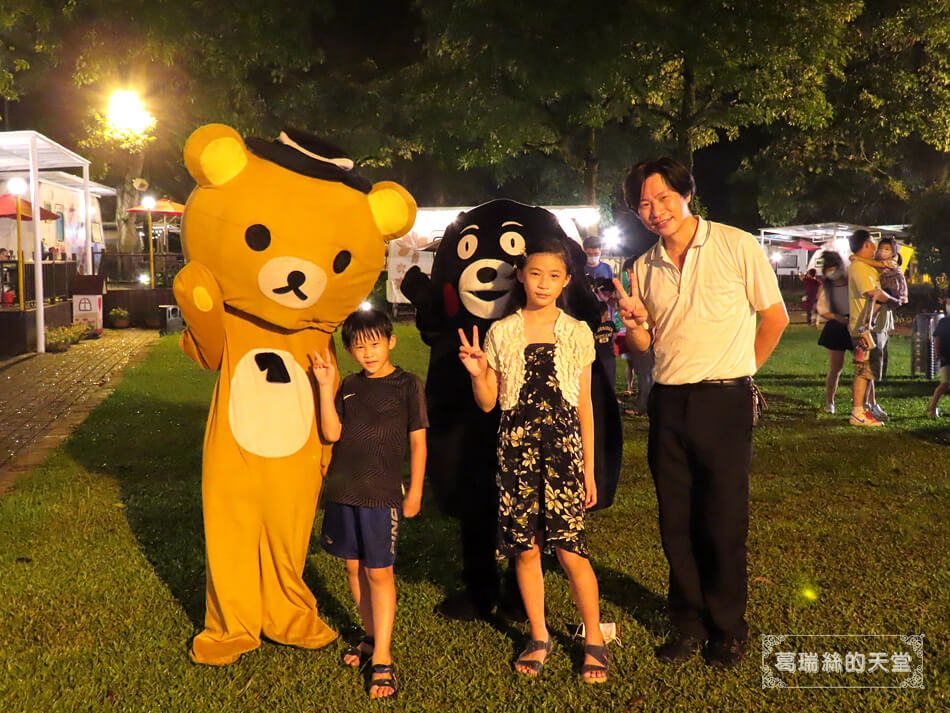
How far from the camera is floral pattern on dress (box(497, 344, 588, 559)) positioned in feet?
11.9

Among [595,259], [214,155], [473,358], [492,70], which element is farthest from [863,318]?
[492,70]

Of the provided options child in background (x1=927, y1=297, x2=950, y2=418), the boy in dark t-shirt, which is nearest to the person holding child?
child in background (x1=927, y1=297, x2=950, y2=418)

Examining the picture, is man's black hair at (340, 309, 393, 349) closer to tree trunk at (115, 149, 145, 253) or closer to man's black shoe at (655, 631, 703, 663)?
man's black shoe at (655, 631, 703, 663)

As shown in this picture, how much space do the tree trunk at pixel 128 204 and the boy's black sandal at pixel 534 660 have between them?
103ft

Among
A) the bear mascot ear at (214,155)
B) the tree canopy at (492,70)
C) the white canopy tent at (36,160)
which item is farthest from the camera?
the white canopy tent at (36,160)

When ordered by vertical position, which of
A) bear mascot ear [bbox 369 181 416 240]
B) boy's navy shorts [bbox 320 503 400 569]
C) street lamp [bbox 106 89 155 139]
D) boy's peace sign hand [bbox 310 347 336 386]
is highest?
street lamp [bbox 106 89 155 139]

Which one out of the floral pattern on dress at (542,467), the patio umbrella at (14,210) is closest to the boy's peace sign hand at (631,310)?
the floral pattern on dress at (542,467)

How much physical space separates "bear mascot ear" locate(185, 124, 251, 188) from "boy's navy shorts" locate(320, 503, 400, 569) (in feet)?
4.64

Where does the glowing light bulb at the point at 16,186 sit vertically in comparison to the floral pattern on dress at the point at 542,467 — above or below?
above

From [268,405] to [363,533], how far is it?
66cm

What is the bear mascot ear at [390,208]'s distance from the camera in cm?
396

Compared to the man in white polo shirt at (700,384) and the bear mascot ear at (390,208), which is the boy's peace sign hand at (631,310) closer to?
the man in white polo shirt at (700,384)

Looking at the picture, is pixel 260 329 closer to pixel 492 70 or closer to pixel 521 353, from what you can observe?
pixel 521 353

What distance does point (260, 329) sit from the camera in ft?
12.3
